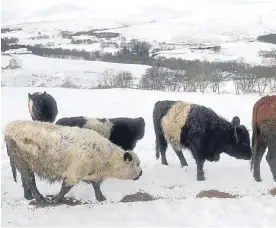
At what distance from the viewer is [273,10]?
17912cm

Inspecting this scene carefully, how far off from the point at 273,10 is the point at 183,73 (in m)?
117

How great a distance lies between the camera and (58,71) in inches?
3762

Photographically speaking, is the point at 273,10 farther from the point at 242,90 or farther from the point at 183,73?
the point at 242,90

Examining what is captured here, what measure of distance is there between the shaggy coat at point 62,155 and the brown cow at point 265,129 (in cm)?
307

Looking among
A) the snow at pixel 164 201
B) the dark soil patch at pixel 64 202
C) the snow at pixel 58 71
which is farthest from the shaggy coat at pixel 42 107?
the snow at pixel 58 71

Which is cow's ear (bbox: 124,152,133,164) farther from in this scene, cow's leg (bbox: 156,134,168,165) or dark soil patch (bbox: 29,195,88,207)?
cow's leg (bbox: 156,134,168,165)

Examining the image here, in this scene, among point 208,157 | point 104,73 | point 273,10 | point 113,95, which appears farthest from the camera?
point 273,10

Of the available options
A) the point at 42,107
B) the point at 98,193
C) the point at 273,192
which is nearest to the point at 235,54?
the point at 42,107

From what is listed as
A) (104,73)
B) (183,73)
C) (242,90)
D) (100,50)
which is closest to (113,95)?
(242,90)

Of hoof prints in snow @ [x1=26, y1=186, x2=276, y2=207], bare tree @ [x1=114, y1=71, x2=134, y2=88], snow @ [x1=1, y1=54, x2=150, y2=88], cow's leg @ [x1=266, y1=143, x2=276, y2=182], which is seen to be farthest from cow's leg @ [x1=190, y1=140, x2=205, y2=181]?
snow @ [x1=1, y1=54, x2=150, y2=88]

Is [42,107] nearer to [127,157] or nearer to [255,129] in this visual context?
[127,157]

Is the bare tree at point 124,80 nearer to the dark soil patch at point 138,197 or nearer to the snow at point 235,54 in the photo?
the snow at point 235,54

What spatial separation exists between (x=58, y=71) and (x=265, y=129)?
293 ft

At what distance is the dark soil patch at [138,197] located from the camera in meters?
8.69
